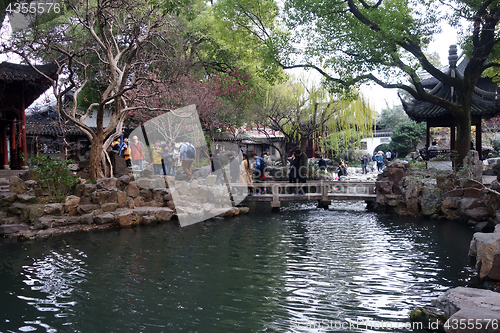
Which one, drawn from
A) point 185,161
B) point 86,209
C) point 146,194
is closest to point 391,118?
point 185,161

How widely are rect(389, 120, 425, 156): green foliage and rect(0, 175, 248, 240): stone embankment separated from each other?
22885 mm

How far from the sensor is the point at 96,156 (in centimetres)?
1148

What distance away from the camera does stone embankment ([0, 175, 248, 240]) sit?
31.4ft

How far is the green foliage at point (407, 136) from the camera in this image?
99.2ft

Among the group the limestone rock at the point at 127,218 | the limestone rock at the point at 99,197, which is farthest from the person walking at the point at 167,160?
the limestone rock at the point at 127,218

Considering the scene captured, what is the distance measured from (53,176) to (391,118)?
109ft

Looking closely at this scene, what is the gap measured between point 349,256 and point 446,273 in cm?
171

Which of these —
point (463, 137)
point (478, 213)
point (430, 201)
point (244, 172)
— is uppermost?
point (463, 137)

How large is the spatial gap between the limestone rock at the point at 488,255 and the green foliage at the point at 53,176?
9.95 metres

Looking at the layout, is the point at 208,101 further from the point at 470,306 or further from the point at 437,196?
the point at 470,306

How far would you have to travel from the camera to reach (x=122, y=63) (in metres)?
16.2

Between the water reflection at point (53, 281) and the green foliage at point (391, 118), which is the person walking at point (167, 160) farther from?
the green foliage at point (391, 118)

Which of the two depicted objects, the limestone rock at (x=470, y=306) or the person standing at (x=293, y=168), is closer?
the limestone rock at (x=470, y=306)

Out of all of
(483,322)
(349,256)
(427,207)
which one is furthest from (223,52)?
(483,322)
